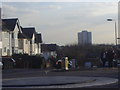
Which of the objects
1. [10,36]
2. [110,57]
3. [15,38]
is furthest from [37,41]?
[110,57]

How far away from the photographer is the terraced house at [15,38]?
221 ft

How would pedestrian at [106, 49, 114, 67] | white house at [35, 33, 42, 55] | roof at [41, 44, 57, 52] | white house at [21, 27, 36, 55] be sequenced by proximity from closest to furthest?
pedestrian at [106, 49, 114, 67] → white house at [21, 27, 36, 55] → white house at [35, 33, 42, 55] → roof at [41, 44, 57, 52]

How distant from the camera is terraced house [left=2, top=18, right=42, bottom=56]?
6738 cm

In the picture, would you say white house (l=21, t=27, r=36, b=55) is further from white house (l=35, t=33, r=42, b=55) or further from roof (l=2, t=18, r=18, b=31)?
roof (l=2, t=18, r=18, b=31)

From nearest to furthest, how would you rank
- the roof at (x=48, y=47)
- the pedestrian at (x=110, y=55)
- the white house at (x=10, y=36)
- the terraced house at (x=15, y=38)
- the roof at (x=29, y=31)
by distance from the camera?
the pedestrian at (x=110, y=55) < the white house at (x=10, y=36) < the terraced house at (x=15, y=38) < the roof at (x=29, y=31) < the roof at (x=48, y=47)

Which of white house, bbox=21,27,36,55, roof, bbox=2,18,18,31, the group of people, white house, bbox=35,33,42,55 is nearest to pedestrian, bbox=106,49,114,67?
the group of people

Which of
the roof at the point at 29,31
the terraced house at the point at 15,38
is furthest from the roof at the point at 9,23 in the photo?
the roof at the point at 29,31

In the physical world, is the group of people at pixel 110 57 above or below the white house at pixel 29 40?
below

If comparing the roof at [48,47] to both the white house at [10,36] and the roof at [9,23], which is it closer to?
the white house at [10,36]

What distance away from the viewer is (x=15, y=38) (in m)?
72.2

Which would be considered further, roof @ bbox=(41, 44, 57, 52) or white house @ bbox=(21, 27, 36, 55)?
roof @ bbox=(41, 44, 57, 52)

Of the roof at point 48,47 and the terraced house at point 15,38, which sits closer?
the terraced house at point 15,38

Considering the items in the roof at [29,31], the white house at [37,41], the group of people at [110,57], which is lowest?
the group of people at [110,57]

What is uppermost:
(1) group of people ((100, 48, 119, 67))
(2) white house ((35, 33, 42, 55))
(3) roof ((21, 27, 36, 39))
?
(3) roof ((21, 27, 36, 39))
